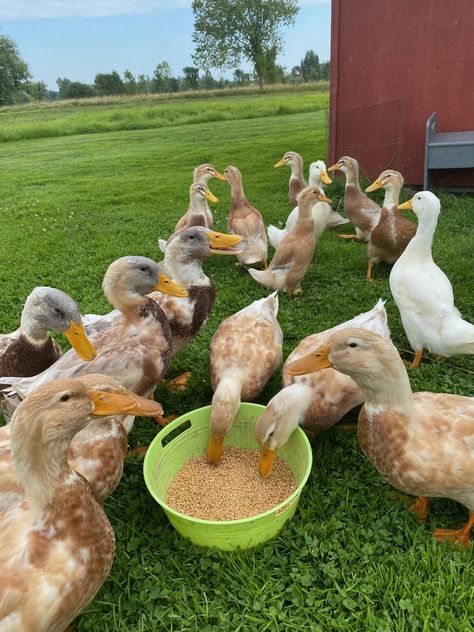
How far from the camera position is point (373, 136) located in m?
7.84

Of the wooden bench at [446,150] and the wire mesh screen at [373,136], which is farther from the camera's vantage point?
the wire mesh screen at [373,136]

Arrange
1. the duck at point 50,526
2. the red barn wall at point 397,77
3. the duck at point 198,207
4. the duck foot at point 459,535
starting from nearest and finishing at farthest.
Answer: the duck at point 50,526 → the duck foot at point 459,535 → the duck at point 198,207 → the red barn wall at point 397,77

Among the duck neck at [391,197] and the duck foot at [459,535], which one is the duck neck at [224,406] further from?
the duck neck at [391,197]

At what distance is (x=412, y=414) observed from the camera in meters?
2.12

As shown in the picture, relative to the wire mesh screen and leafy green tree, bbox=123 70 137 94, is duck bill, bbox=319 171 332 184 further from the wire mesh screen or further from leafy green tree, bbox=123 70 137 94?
leafy green tree, bbox=123 70 137 94

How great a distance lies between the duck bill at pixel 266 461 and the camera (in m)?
2.47

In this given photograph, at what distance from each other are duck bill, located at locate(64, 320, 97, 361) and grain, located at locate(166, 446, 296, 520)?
841 mm

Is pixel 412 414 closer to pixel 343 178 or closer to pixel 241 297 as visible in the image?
pixel 241 297

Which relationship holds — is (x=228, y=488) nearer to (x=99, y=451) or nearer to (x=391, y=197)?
(x=99, y=451)

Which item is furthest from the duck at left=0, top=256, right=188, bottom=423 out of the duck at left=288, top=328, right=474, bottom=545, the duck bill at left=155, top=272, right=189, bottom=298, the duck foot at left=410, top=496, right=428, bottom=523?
the duck foot at left=410, top=496, right=428, bottom=523

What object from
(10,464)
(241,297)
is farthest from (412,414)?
(241,297)

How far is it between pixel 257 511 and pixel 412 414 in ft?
2.96

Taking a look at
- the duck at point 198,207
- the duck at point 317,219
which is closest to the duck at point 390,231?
the duck at point 317,219

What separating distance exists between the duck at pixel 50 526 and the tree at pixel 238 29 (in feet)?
87.6
